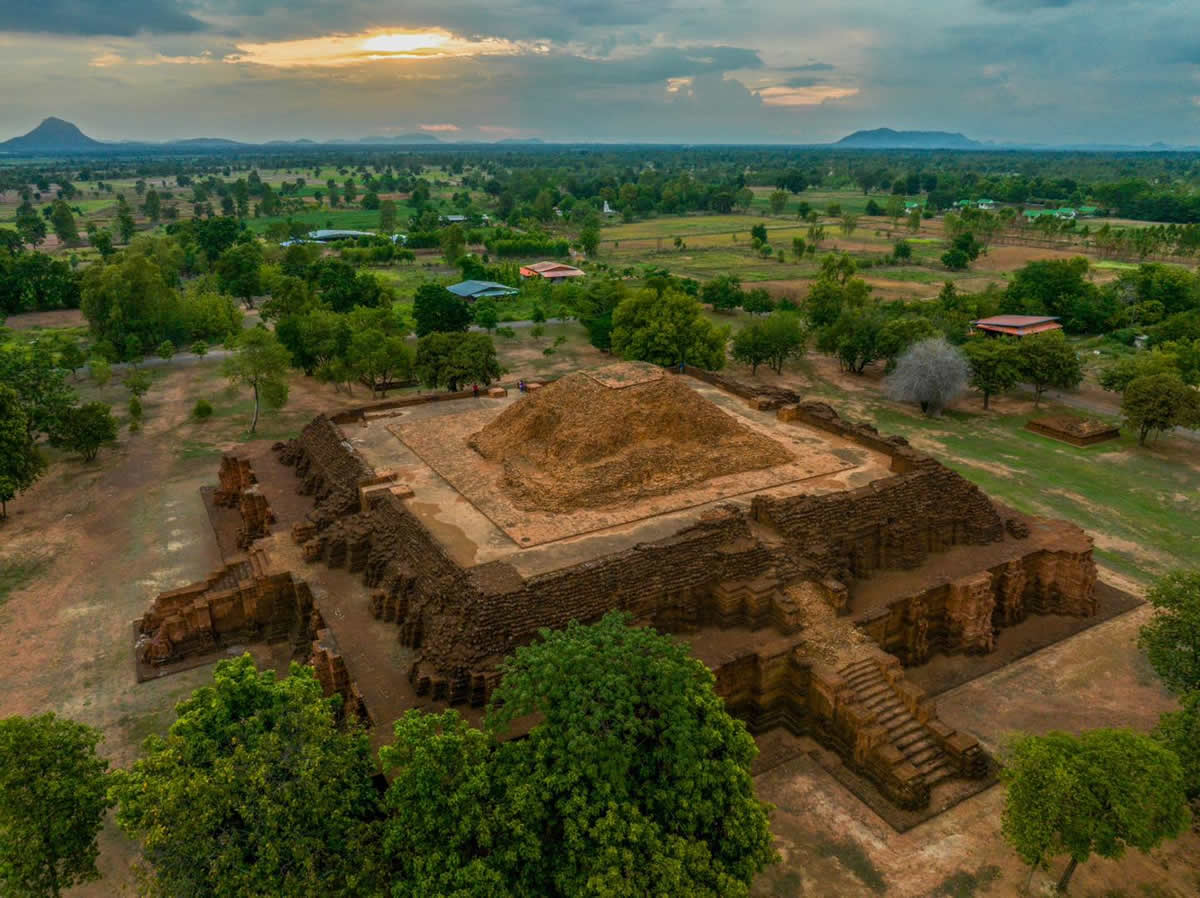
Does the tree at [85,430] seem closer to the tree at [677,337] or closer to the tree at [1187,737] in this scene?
the tree at [677,337]

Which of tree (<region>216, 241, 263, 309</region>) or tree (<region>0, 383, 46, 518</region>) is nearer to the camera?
tree (<region>0, 383, 46, 518</region>)

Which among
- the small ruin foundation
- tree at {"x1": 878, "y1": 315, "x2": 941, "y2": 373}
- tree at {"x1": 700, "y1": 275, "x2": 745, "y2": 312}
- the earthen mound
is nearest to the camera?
the earthen mound

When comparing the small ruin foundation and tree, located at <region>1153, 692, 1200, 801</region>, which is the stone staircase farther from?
the small ruin foundation

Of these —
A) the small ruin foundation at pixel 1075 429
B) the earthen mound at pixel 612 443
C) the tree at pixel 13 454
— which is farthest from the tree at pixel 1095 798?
the tree at pixel 13 454

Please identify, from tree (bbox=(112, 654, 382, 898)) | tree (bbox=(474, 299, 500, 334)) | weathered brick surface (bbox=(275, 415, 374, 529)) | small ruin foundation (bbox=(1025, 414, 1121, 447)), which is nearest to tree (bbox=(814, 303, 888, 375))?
small ruin foundation (bbox=(1025, 414, 1121, 447))

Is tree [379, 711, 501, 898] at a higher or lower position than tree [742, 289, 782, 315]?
lower

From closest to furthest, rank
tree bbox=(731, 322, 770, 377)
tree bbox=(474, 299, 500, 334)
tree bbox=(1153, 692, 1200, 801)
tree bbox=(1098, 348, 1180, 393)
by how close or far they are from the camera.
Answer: tree bbox=(1153, 692, 1200, 801), tree bbox=(1098, 348, 1180, 393), tree bbox=(731, 322, 770, 377), tree bbox=(474, 299, 500, 334)

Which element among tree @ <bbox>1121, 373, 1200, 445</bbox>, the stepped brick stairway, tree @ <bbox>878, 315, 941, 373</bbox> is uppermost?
tree @ <bbox>878, 315, 941, 373</bbox>
